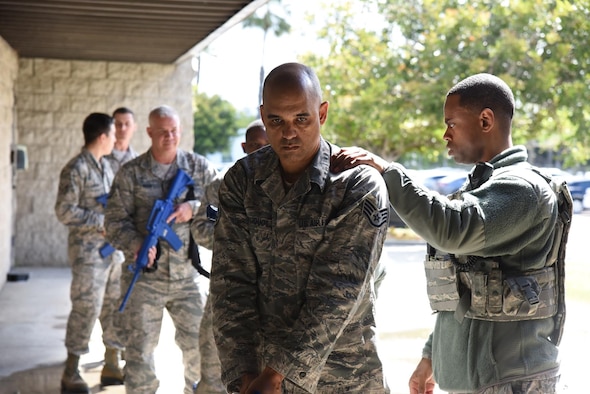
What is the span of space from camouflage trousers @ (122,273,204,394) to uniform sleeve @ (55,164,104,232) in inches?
42.7

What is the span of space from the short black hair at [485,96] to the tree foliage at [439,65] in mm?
10140

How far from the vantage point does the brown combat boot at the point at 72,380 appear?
594 cm

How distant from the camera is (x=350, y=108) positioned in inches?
715

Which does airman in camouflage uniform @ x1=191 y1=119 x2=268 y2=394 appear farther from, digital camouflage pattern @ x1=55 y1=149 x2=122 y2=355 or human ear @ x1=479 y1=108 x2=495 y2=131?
human ear @ x1=479 y1=108 x2=495 y2=131

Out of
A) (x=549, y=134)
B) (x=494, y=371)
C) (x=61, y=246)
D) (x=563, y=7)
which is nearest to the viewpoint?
(x=494, y=371)

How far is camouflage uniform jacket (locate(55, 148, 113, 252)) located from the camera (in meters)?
6.12

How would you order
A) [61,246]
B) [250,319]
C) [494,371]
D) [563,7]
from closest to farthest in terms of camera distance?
1. [250,319]
2. [494,371]
3. [61,246]
4. [563,7]

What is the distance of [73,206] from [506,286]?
13.6 feet

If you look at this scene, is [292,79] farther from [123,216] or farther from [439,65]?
[439,65]

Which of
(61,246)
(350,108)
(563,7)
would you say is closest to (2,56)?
(61,246)

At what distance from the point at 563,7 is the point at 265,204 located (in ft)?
36.3

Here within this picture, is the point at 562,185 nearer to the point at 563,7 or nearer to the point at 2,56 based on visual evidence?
the point at 2,56

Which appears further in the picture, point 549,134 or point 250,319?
point 549,134

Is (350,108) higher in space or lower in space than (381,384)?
higher
